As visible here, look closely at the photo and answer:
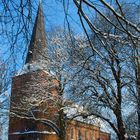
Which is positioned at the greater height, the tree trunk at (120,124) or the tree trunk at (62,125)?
the tree trunk at (62,125)

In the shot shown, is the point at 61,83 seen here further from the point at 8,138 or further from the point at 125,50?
the point at 8,138

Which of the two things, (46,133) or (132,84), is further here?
(46,133)

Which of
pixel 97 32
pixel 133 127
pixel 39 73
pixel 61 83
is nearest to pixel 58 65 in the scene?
pixel 61 83

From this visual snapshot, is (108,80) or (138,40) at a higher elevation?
(108,80)

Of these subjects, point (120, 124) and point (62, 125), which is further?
point (62, 125)

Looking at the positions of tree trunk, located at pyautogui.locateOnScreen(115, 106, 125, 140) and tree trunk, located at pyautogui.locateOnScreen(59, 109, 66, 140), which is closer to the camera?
tree trunk, located at pyautogui.locateOnScreen(115, 106, 125, 140)

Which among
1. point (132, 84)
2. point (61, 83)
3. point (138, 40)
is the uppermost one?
point (61, 83)

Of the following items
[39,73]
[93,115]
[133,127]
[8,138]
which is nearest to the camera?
[93,115]

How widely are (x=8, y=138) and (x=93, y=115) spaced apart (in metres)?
34.5

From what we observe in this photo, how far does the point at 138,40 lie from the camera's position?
22.2ft

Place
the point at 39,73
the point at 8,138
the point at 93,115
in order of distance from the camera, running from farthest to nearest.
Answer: the point at 8,138
the point at 39,73
the point at 93,115

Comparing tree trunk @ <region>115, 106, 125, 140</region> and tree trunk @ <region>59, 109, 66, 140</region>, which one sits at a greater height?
tree trunk @ <region>59, 109, 66, 140</region>

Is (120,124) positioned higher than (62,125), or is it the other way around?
(62,125)

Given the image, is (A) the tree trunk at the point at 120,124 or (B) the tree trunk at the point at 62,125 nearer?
(A) the tree trunk at the point at 120,124
